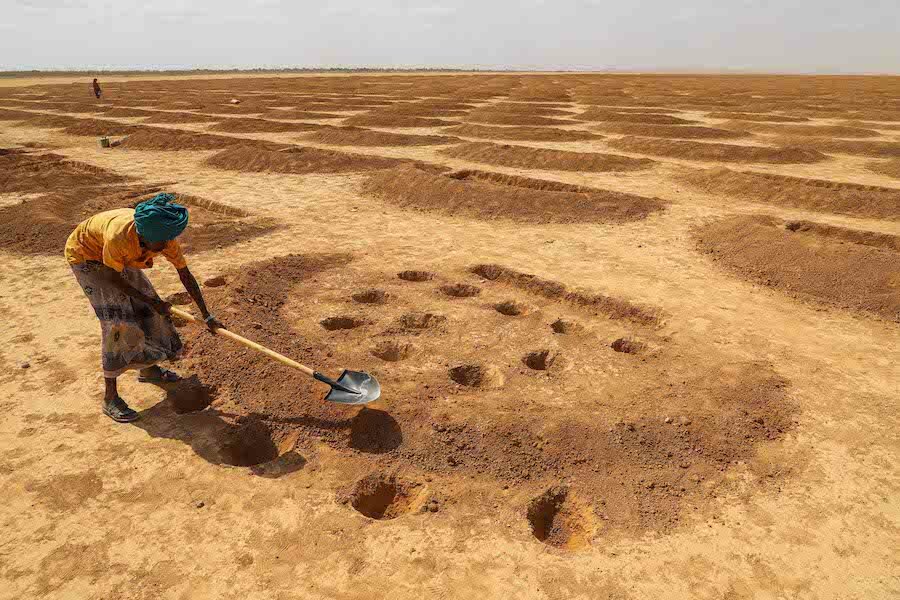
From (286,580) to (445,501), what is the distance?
4.20 ft

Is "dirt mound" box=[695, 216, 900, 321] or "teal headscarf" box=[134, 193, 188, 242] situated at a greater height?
"teal headscarf" box=[134, 193, 188, 242]

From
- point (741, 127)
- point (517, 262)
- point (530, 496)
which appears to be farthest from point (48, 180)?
point (741, 127)

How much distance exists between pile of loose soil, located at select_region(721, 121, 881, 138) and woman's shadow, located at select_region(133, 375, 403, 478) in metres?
23.2

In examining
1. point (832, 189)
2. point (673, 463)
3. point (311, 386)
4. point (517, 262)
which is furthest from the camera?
point (832, 189)

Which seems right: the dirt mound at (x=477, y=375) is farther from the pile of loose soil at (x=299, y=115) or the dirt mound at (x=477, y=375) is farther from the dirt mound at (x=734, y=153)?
the pile of loose soil at (x=299, y=115)

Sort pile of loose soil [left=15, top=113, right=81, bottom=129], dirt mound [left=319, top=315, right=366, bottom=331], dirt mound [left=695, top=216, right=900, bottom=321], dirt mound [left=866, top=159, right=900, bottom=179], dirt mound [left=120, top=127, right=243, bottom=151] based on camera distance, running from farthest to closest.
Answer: pile of loose soil [left=15, top=113, right=81, bottom=129], dirt mound [left=120, top=127, right=243, bottom=151], dirt mound [left=866, top=159, right=900, bottom=179], dirt mound [left=695, top=216, right=900, bottom=321], dirt mound [left=319, top=315, right=366, bottom=331]

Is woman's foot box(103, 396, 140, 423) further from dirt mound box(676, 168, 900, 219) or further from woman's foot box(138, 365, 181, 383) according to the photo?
dirt mound box(676, 168, 900, 219)

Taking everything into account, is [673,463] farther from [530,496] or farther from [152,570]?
[152,570]

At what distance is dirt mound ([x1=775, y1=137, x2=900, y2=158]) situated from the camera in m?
18.0

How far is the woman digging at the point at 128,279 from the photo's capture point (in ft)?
14.0

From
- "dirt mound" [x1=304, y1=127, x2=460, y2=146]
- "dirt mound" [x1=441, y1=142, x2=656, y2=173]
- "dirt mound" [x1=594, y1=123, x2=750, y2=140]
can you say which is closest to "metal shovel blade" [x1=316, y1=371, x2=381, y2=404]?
"dirt mound" [x1=441, y1=142, x2=656, y2=173]

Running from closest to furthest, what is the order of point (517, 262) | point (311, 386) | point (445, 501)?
1. point (445, 501)
2. point (311, 386)
3. point (517, 262)

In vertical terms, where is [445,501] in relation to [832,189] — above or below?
below

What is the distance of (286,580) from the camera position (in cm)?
354
